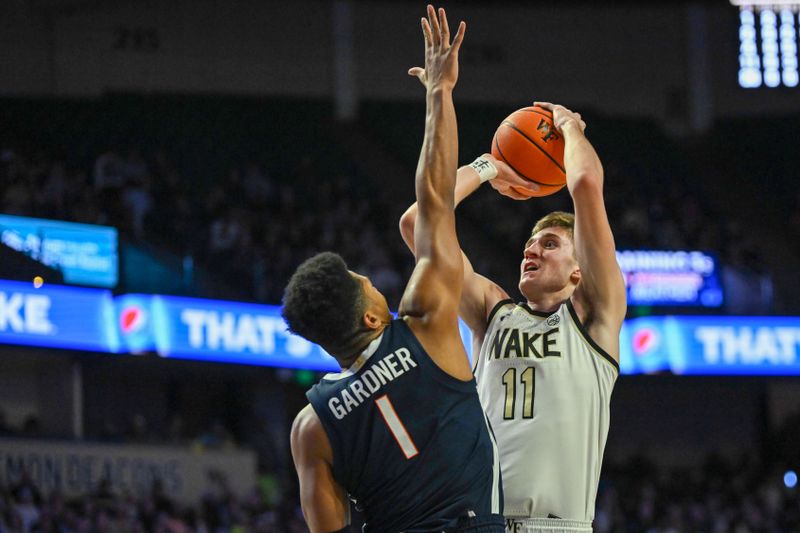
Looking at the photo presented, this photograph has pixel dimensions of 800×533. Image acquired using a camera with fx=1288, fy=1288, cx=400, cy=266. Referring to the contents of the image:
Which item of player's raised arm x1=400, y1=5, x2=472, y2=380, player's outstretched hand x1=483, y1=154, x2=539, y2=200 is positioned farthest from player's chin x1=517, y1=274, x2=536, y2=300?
player's raised arm x1=400, y1=5, x2=472, y2=380

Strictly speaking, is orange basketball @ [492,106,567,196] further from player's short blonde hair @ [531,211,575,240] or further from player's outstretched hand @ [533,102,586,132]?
player's short blonde hair @ [531,211,575,240]

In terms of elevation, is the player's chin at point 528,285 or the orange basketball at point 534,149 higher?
the orange basketball at point 534,149

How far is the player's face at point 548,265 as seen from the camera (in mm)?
5051

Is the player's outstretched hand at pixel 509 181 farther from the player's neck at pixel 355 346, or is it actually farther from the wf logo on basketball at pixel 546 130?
the player's neck at pixel 355 346

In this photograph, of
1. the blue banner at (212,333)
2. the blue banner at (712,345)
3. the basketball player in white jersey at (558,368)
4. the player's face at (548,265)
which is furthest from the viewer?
the blue banner at (712,345)

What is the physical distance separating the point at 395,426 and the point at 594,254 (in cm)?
123

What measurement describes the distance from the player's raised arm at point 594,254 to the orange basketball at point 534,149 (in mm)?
317

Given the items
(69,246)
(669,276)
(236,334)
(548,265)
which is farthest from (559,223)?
(669,276)

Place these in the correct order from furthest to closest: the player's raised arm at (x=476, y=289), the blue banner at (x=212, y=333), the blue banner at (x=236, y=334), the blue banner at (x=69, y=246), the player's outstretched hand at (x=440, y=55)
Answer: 1. the blue banner at (x=212, y=333)
2. the blue banner at (x=236, y=334)
3. the blue banner at (x=69, y=246)
4. the player's raised arm at (x=476, y=289)
5. the player's outstretched hand at (x=440, y=55)

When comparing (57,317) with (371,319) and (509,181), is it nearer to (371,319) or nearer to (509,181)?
(509,181)

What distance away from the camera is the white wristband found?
5054mm

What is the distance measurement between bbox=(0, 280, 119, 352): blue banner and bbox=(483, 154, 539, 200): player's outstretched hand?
409 inches

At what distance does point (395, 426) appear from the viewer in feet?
13.0

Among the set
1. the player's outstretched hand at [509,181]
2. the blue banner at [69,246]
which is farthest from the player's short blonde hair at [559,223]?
the blue banner at [69,246]
